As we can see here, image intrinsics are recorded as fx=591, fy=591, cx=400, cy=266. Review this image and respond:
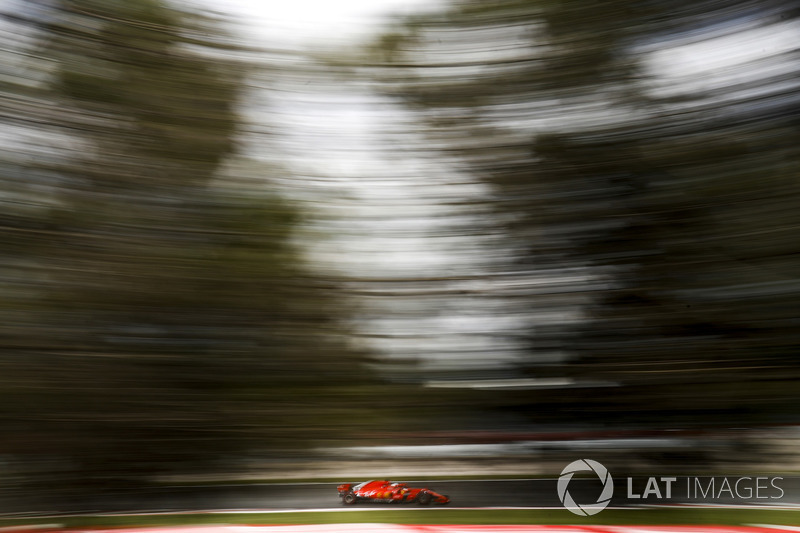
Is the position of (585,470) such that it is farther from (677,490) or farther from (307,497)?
(307,497)

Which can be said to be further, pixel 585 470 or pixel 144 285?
pixel 144 285

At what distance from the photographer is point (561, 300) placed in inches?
97.7

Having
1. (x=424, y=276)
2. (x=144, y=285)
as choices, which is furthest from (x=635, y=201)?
(x=144, y=285)

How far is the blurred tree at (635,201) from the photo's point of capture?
2299 millimetres

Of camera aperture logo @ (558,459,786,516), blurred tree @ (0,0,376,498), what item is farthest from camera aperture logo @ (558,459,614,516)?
blurred tree @ (0,0,376,498)

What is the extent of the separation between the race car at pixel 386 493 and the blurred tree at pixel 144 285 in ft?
0.77

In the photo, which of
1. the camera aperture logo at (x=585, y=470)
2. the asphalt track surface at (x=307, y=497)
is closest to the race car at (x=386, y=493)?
the asphalt track surface at (x=307, y=497)

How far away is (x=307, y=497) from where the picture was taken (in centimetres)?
237

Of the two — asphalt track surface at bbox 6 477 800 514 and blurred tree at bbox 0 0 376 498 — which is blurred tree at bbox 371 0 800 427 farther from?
blurred tree at bbox 0 0 376 498

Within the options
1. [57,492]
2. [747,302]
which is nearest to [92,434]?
[57,492]

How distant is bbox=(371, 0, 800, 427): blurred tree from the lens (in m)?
2.30

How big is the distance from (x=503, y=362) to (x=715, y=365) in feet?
2.69

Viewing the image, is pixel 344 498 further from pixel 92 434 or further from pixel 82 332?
pixel 82 332

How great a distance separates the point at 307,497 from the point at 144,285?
1101 millimetres
